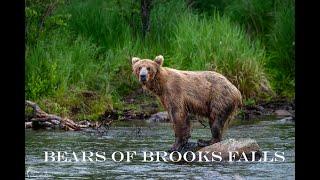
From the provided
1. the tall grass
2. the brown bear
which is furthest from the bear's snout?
the tall grass

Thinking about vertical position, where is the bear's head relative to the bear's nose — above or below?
above

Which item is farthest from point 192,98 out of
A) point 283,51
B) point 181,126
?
point 283,51

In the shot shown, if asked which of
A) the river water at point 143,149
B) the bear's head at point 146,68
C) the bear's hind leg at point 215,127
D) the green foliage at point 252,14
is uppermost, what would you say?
the green foliage at point 252,14

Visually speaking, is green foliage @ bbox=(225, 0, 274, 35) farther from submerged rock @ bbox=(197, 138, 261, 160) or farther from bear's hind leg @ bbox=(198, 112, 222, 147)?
submerged rock @ bbox=(197, 138, 261, 160)

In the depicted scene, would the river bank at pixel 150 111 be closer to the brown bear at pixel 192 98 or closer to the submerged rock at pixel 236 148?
the brown bear at pixel 192 98

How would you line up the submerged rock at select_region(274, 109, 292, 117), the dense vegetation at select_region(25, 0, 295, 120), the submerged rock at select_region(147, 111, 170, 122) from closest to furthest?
the submerged rock at select_region(147, 111, 170, 122), the submerged rock at select_region(274, 109, 292, 117), the dense vegetation at select_region(25, 0, 295, 120)

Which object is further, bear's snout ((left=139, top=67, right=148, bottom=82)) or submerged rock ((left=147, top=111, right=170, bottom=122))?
submerged rock ((left=147, top=111, right=170, bottom=122))

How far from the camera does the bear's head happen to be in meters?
11.7

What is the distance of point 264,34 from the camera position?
16.5 m

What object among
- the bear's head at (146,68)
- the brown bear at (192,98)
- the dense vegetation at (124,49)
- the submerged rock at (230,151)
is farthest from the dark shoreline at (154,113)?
the submerged rock at (230,151)

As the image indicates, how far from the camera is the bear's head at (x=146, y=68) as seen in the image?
38.4 feet

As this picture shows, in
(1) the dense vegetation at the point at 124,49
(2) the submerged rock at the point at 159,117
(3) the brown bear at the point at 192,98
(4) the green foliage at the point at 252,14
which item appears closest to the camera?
(3) the brown bear at the point at 192,98
